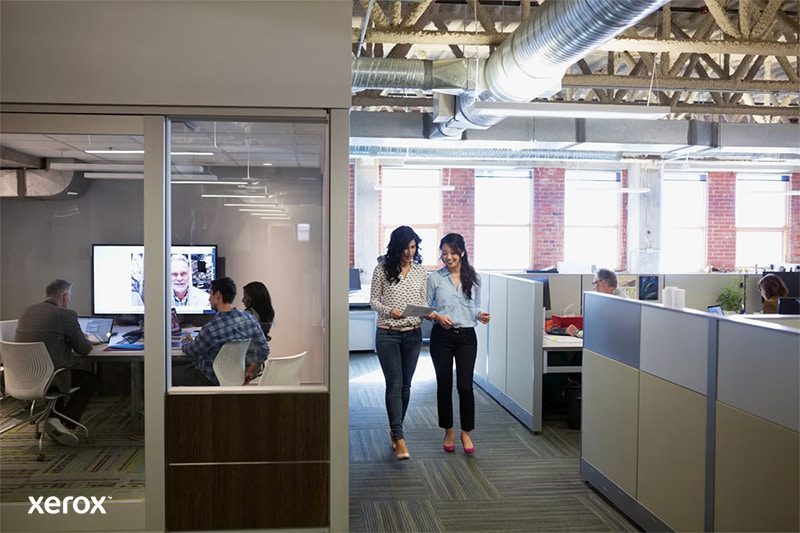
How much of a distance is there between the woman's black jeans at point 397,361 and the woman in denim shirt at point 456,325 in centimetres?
16

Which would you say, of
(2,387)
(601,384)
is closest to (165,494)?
(2,387)

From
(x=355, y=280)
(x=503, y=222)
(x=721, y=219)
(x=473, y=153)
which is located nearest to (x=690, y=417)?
(x=473, y=153)

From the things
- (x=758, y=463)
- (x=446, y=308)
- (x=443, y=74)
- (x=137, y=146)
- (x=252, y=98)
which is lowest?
(x=758, y=463)

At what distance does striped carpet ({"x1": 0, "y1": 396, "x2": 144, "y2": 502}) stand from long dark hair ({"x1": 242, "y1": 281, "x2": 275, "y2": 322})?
0.66 meters

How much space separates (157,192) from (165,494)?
4.05ft

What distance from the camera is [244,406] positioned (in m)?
2.70

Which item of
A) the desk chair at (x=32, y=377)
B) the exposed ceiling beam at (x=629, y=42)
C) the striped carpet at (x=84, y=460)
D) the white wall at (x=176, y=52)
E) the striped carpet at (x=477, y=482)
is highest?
the exposed ceiling beam at (x=629, y=42)

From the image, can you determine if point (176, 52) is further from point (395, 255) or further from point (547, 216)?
point (547, 216)

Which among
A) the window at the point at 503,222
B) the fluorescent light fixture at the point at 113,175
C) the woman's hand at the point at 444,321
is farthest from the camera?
the window at the point at 503,222

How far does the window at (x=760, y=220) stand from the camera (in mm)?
11570

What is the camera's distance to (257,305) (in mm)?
2805

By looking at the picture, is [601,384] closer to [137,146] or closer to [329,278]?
[329,278]

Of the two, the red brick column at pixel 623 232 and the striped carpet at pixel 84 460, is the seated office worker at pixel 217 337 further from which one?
the red brick column at pixel 623 232

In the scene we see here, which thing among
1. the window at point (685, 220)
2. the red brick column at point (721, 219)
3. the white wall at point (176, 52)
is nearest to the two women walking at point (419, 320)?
the white wall at point (176, 52)
